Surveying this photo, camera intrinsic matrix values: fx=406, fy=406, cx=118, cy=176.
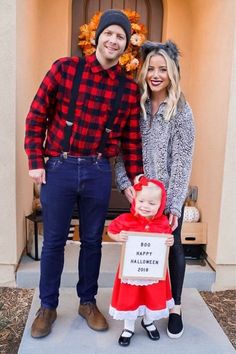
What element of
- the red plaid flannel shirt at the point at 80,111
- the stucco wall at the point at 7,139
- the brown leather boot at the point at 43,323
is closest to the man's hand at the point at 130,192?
the red plaid flannel shirt at the point at 80,111

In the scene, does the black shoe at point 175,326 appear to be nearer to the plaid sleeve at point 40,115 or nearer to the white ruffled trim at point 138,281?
the white ruffled trim at point 138,281

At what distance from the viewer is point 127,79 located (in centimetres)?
228

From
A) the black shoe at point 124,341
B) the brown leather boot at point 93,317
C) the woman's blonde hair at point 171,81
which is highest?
the woman's blonde hair at point 171,81

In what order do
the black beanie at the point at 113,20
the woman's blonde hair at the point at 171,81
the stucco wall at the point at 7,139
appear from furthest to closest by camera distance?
the stucco wall at the point at 7,139 → the woman's blonde hair at the point at 171,81 → the black beanie at the point at 113,20

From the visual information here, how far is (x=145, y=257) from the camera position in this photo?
223 cm

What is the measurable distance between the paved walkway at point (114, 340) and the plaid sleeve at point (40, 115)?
105 centimetres

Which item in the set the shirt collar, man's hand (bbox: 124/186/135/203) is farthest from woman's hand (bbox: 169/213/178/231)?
the shirt collar

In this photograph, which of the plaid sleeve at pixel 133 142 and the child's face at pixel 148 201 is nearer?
the child's face at pixel 148 201

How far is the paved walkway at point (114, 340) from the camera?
238 cm

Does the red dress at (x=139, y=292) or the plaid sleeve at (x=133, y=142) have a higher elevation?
the plaid sleeve at (x=133, y=142)

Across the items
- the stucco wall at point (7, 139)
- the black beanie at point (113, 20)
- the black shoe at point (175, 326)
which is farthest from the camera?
the stucco wall at point (7, 139)

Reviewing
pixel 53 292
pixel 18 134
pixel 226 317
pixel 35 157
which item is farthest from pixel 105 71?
pixel 226 317

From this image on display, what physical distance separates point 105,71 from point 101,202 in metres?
0.74

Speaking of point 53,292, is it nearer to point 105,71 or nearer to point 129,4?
point 105,71
